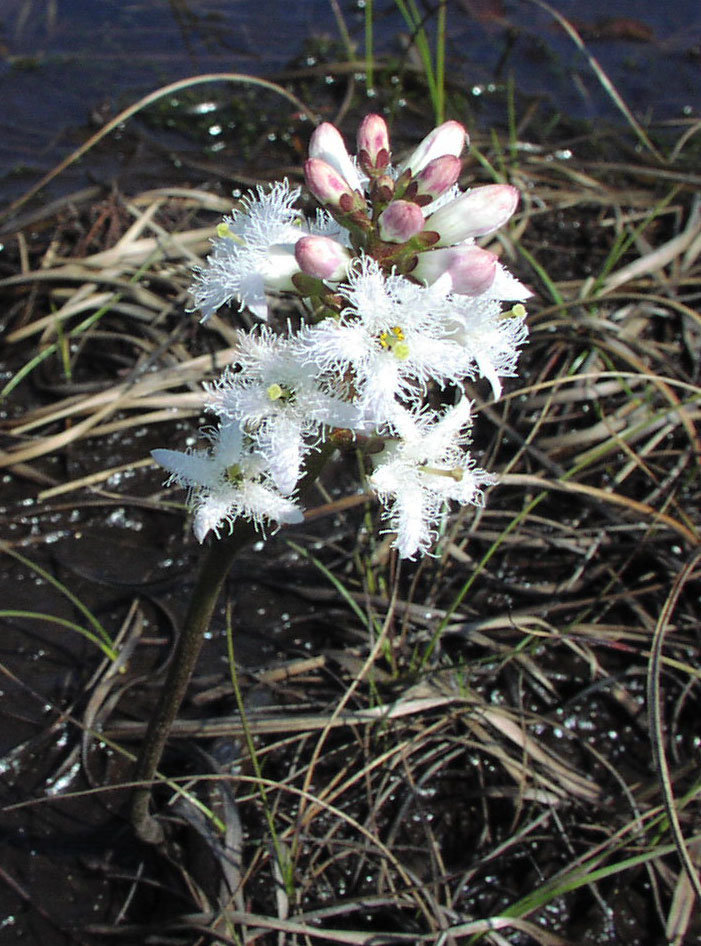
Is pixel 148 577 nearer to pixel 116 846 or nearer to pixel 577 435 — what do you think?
pixel 116 846

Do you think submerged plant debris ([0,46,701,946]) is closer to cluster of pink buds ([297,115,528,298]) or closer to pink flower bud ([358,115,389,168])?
cluster of pink buds ([297,115,528,298])

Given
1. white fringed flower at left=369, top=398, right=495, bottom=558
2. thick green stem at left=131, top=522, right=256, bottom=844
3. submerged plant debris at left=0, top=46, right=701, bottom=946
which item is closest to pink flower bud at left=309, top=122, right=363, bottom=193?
white fringed flower at left=369, top=398, right=495, bottom=558

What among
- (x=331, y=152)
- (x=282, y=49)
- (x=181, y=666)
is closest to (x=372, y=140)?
(x=331, y=152)

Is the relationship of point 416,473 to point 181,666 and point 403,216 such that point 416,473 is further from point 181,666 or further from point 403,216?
point 181,666

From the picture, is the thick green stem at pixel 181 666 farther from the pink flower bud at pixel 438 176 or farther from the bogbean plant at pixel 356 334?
the pink flower bud at pixel 438 176

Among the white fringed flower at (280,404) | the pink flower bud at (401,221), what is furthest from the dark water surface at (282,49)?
the pink flower bud at (401,221)

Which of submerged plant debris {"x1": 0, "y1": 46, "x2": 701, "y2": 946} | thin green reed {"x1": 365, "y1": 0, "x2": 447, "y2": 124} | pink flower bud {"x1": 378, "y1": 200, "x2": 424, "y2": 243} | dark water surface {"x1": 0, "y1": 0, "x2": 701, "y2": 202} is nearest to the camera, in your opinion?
pink flower bud {"x1": 378, "y1": 200, "x2": 424, "y2": 243}
